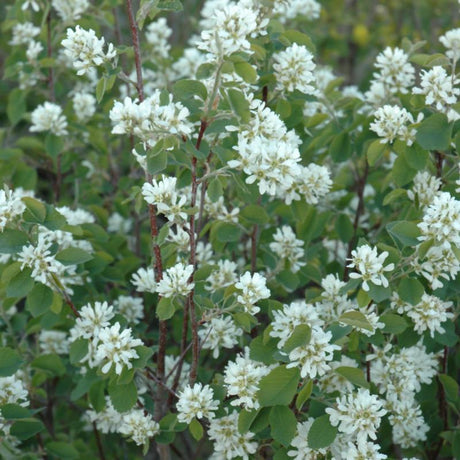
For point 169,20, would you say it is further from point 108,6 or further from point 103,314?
point 103,314

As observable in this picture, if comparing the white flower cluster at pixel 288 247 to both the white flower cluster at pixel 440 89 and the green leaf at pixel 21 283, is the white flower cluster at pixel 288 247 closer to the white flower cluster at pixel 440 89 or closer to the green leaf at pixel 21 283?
the white flower cluster at pixel 440 89

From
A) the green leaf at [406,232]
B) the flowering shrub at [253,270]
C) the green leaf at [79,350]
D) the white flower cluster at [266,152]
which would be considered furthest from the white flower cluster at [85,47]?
the green leaf at [406,232]

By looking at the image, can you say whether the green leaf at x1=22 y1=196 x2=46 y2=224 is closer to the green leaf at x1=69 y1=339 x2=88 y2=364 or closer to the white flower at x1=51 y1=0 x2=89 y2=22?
the green leaf at x1=69 y1=339 x2=88 y2=364

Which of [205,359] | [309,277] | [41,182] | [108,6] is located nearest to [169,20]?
[41,182]

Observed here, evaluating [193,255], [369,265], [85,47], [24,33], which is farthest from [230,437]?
[24,33]

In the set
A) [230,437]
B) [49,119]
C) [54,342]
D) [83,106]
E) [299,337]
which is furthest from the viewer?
[83,106]

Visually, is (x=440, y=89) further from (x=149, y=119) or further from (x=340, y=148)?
(x=149, y=119)
